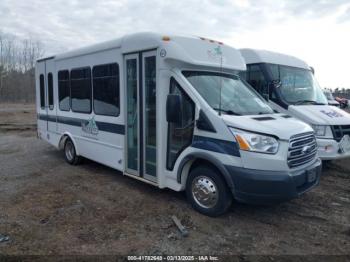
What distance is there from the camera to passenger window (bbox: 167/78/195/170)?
4734 millimetres

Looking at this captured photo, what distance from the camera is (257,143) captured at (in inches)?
162

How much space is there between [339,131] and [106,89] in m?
5.05

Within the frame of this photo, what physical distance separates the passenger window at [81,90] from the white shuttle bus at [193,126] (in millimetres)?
88

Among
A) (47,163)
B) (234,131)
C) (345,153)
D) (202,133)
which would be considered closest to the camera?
(234,131)

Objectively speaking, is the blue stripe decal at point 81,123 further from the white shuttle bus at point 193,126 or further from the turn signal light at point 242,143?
the turn signal light at point 242,143

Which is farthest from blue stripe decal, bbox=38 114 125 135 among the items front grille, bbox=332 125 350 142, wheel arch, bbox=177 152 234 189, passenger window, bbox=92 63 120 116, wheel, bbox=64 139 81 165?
front grille, bbox=332 125 350 142

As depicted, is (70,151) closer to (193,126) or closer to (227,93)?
(193,126)

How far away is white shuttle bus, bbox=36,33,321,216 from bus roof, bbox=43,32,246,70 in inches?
0.7

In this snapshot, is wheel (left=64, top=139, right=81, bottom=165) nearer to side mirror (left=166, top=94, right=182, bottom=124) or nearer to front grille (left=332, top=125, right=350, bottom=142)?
side mirror (left=166, top=94, right=182, bottom=124)

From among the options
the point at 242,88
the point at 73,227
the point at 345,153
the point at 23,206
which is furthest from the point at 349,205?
the point at 23,206

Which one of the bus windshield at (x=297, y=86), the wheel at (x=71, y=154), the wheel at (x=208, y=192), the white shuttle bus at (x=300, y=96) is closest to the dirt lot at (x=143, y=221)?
the wheel at (x=208, y=192)

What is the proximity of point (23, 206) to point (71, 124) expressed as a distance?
9.71 feet

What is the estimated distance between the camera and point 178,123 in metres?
4.73

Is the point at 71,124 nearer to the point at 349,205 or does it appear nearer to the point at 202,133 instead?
the point at 202,133
